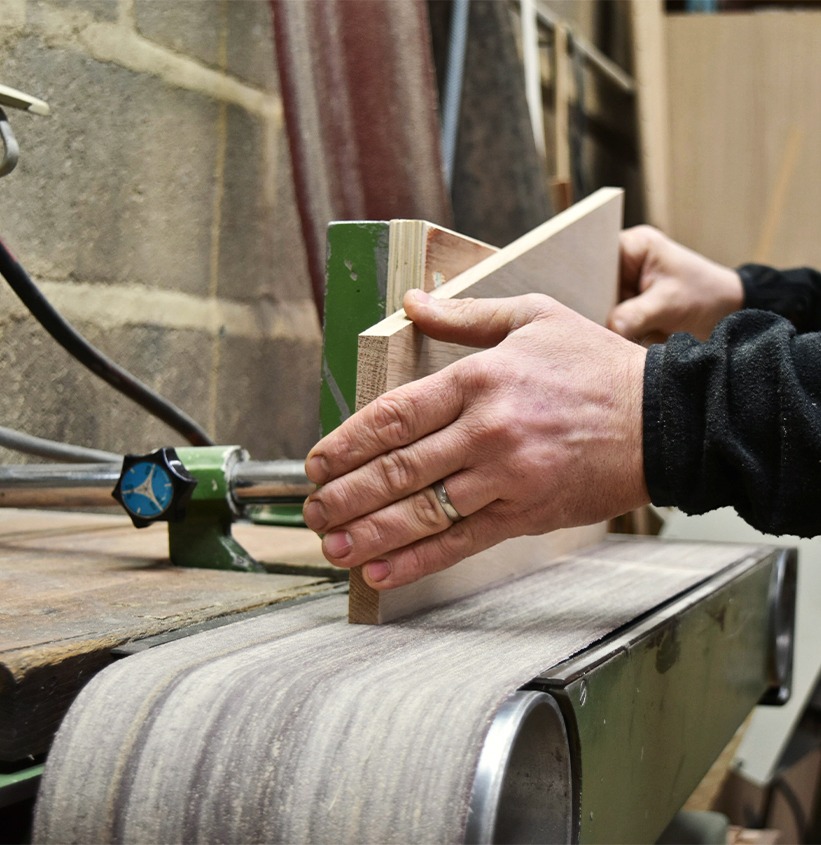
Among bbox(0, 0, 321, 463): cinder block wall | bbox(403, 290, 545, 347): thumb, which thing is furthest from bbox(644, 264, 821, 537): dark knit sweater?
bbox(0, 0, 321, 463): cinder block wall

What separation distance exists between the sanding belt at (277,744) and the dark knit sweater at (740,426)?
0.19m

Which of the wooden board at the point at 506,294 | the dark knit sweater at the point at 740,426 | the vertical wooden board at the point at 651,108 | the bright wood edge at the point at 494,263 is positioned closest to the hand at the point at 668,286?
the wooden board at the point at 506,294

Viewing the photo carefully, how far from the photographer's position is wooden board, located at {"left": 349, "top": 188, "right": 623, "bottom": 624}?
0.67 m

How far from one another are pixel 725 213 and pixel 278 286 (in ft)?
5.10

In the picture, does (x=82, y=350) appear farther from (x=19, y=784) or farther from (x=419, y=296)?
(x=19, y=784)

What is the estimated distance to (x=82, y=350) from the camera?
104 cm

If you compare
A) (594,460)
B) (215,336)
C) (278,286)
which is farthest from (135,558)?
(278,286)

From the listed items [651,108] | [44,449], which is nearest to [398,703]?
[44,449]

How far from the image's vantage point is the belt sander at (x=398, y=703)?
455 millimetres

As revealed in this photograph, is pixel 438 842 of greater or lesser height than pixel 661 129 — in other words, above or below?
below

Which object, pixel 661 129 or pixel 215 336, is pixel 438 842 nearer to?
pixel 215 336

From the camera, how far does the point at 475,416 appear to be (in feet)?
2.19

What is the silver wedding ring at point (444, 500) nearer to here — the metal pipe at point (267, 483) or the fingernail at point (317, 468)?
the fingernail at point (317, 468)

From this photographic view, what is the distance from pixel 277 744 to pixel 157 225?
96cm
